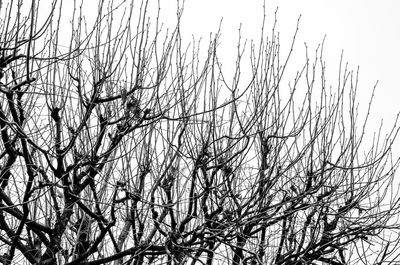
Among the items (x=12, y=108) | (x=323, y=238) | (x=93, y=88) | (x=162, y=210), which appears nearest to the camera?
(x=12, y=108)

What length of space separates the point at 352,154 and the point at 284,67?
4.57 feet

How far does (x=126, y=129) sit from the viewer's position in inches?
202

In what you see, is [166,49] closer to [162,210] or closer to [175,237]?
[162,210]

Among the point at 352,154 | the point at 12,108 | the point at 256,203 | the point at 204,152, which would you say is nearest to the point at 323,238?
the point at 352,154

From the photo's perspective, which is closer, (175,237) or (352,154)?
(175,237)

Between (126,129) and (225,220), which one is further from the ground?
(126,129)

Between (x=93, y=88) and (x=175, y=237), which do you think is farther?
(x=93, y=88)

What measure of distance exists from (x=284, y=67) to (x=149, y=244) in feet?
8.13

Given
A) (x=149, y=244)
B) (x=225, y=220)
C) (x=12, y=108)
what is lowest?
(x=149, y=244)

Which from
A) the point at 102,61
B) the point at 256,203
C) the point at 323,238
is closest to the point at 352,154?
the point at 323,238

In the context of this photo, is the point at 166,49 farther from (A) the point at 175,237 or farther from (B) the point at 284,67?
(A) the point at 175,237

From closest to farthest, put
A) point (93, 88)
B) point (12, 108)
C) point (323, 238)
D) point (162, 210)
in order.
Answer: point (12, 108)
point (93, 88)
point (162, 210)
point (323, 238)

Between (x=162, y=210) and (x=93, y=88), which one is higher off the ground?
(x=93, y=88)

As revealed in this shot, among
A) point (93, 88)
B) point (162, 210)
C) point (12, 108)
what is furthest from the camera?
point (162, 210)
